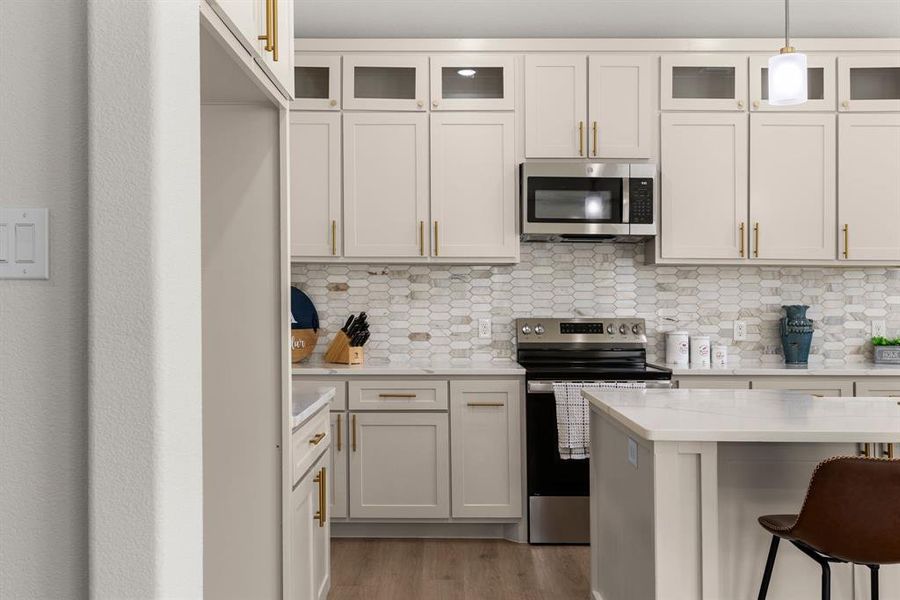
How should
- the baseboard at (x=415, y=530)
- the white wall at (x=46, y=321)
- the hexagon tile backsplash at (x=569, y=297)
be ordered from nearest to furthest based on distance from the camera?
the white wall at (x=46, y=321) < the baseboard at (x=415, y=530) < the hexagon tile backsplash at (x=569, y=297)

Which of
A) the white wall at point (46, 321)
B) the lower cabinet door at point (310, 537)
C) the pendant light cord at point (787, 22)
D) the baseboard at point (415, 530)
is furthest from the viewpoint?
the baseboard at point (415, 530)

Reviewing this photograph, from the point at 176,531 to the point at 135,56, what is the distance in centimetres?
75

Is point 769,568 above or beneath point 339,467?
above

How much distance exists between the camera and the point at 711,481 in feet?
6.15

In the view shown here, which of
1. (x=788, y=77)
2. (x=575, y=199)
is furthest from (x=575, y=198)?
(x=788, y=77)

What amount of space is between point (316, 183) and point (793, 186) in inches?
104

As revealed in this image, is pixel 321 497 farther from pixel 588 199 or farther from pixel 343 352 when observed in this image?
pixel 588 199

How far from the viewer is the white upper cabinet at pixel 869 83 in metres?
3.81

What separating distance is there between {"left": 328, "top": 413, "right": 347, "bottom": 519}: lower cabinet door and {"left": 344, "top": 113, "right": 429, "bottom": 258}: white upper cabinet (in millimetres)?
926

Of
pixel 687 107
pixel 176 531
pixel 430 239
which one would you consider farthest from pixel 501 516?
pixel 176 531

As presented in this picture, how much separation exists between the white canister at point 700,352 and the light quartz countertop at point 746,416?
139 centimetres

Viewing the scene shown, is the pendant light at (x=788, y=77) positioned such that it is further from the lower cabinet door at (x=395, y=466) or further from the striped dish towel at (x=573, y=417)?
the lower cabinet door at (x=395, y=466)

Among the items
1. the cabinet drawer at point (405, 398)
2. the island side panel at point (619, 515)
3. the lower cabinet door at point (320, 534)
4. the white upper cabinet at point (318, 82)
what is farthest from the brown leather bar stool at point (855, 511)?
the white upper cabinet at point (318, 82)

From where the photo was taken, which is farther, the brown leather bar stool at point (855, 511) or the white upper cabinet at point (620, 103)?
the white upper cabinet at point (620, 103)
